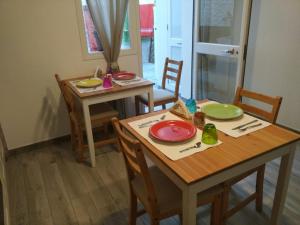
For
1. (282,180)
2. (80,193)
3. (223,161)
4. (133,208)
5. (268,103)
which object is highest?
(268,103)

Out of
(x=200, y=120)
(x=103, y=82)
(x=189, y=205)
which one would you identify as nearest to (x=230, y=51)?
(x=103, y=82)

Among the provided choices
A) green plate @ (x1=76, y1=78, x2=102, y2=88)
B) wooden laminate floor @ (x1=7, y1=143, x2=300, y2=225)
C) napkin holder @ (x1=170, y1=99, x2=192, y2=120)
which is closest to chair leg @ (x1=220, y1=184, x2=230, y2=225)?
wooden laminate floor @ (x1=7, y1=143, x2=300, y2=225)

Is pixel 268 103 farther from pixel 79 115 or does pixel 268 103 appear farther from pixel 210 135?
pixel 79 115

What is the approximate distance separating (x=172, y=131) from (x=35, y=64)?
1844mm

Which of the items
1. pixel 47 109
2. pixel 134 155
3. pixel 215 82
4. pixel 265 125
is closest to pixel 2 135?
pixel 47 109

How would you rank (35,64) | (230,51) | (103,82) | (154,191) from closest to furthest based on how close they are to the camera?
(154,191), (103,82), (35,64), (230,51)

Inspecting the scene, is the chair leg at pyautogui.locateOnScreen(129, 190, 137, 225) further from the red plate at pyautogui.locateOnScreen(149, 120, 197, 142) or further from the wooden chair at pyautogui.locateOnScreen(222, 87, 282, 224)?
the wooden chair at pyautogui.locateOnScreen(222, 87, 282, 224)

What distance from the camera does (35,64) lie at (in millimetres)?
2543

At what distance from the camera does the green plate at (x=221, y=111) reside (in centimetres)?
152

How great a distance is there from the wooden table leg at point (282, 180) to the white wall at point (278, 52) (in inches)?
60.6

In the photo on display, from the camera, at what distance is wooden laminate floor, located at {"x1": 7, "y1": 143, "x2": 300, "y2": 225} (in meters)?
1.79

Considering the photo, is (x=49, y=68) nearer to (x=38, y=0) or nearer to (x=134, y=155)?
(x=38, y=0)

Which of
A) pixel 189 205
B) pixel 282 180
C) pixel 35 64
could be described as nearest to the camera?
pixel 189 205

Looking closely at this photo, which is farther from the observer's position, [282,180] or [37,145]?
[37,145]
